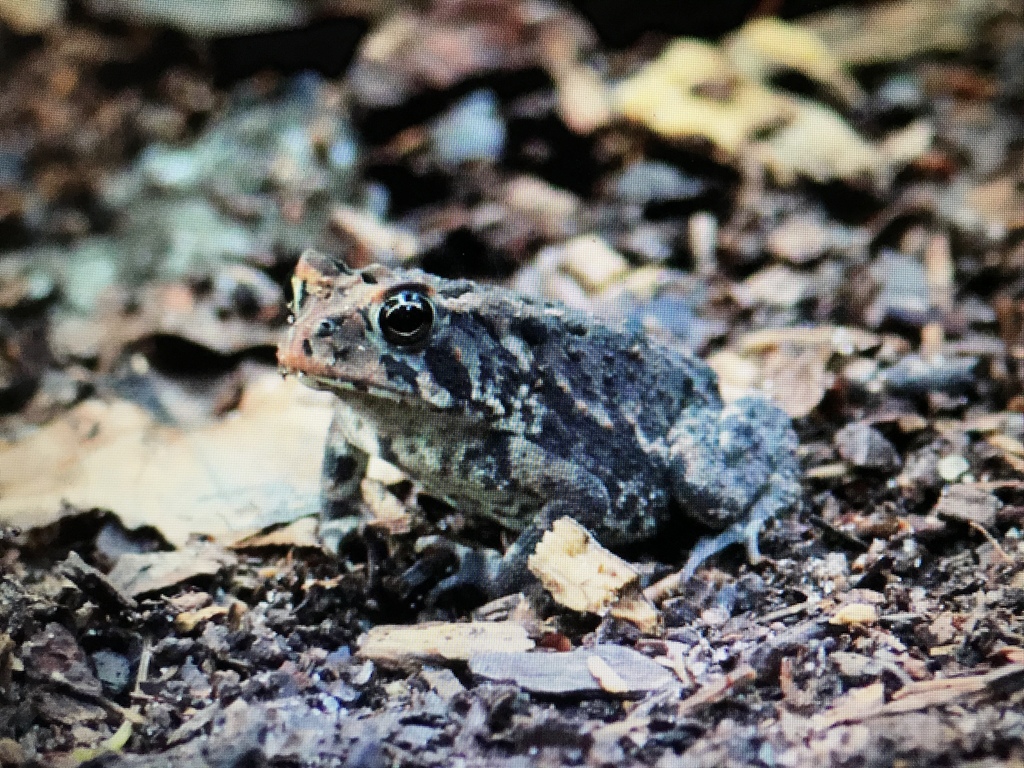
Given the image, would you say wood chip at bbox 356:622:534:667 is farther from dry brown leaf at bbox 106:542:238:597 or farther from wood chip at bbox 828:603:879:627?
wood chip at bbox 828:603:879:627

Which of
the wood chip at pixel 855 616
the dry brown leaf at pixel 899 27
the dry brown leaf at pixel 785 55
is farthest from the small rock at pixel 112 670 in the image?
the dry brown leaf at pixel 899 27

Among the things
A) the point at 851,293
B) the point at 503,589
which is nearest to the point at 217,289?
the point at 503,589

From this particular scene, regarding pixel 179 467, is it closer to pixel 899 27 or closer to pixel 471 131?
pixel 471 131

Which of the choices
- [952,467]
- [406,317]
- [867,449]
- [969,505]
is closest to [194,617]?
[406,317]

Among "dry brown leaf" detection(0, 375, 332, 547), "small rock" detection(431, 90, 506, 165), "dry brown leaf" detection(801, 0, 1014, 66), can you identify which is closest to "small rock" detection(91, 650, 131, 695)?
"dry brown leaf" detection(0, 375, 332, 547)

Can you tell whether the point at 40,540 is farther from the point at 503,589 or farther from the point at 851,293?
the point at 851,293

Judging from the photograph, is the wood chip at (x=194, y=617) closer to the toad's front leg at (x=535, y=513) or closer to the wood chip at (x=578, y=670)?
the toad's front leg at (x=535, y=513)
